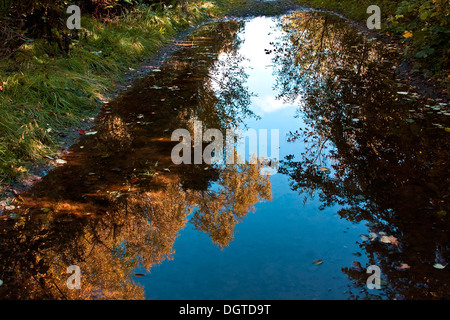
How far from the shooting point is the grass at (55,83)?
4.00 meters

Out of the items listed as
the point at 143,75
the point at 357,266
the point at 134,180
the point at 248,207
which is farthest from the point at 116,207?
the point at 143,75

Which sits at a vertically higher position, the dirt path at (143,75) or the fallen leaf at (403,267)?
the dirt path at (143,75)

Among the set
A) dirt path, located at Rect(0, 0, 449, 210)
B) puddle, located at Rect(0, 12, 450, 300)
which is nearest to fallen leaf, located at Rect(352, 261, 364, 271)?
puddle, located at Rect(0, 12, 450, 300)

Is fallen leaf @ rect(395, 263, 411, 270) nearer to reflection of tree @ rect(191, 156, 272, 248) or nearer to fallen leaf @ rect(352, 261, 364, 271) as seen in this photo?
fallen leaf @ rect(352, 261, 364, 271)

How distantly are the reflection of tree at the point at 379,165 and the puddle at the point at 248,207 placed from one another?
15 mm

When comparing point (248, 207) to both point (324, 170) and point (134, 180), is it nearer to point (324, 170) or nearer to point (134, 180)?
point (324, 170)

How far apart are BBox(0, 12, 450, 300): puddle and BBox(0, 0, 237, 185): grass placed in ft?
1.14

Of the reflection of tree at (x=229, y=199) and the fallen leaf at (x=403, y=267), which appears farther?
the reflection of tree at (x=229, y=199)

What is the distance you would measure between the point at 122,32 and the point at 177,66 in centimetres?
163

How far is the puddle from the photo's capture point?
260 cm

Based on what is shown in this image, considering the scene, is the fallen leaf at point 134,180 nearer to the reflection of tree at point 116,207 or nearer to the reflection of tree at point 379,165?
the reflection of tree at point 116,207

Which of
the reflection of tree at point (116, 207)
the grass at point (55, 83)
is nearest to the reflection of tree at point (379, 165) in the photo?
the reflection of tree at point (116, 207)

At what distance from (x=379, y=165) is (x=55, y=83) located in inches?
179
